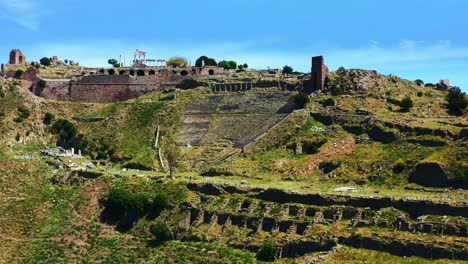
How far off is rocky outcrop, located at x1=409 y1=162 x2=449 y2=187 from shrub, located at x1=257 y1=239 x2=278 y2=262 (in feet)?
45.5

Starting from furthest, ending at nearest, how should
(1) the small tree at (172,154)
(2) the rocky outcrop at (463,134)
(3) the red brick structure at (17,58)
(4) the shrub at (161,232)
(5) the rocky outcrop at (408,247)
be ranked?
(3) the red brick structure at (17,58) < (1) the small tree at (172,154) < (2) the rocky outcrop at (463,134) < (4) the shrub at (161,232) < (5) the rocky outcrop at (408,247)

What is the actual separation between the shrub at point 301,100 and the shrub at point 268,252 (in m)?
29.7

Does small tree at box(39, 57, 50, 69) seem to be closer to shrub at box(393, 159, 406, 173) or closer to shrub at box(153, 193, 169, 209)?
shrub at box(153, 193, 169, 209)

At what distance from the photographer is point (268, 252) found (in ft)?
147

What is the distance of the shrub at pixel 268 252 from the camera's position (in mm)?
44625

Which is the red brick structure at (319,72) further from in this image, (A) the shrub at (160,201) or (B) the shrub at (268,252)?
(B) the shrub at (268,252)

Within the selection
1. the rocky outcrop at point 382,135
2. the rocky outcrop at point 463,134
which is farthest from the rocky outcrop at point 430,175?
the rocky outcrop at point 382,135

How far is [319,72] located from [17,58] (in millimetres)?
47628

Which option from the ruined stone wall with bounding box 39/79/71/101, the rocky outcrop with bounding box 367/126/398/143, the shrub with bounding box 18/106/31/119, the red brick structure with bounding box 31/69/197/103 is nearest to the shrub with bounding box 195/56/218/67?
the red brick structure with bounding box 31/69/197/103

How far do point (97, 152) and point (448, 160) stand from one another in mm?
36876

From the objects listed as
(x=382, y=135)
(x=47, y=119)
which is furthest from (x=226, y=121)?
(x=47, y=119)

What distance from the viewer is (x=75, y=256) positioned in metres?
48.9

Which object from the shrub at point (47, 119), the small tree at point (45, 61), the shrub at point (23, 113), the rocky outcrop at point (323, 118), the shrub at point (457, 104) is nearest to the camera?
the rocky outcrop at point (323, 118)

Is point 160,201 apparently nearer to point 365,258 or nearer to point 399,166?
point 365,258
